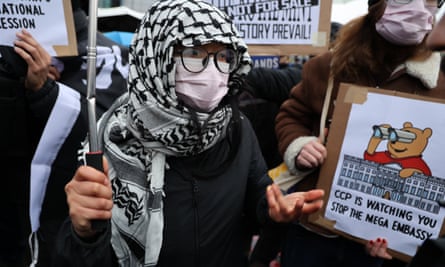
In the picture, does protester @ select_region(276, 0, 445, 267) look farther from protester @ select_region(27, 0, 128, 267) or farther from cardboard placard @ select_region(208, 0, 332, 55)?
protester @ select_region(27, 0, 128, 267)

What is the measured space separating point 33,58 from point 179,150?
0.75 m

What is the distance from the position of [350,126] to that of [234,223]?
0.59 metres

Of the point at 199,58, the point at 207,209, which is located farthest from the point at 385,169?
the point at 199,58

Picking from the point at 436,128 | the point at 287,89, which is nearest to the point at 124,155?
the point at 436,128

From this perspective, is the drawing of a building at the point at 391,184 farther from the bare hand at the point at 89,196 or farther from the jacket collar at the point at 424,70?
the bare hand at the point at 89,196

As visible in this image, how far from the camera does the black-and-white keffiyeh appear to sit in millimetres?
1220

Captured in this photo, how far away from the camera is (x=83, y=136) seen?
1615mm

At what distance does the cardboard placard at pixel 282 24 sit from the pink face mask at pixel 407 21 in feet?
1.79

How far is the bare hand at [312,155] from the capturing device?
63.7 inches

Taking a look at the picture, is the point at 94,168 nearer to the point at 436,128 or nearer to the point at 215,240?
the point at 215,240

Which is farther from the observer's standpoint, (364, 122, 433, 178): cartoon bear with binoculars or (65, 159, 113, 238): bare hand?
(364, 122, 433, 178): cartoon bear with binoculars

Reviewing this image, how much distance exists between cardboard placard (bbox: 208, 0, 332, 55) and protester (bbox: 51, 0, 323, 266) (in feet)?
2.61

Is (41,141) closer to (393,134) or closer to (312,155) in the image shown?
(312,155)

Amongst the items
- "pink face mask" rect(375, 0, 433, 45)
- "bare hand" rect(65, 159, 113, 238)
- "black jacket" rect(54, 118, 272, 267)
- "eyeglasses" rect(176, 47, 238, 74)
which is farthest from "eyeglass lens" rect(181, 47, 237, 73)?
"pink face mask" rect(375, 0, 433, 45)
